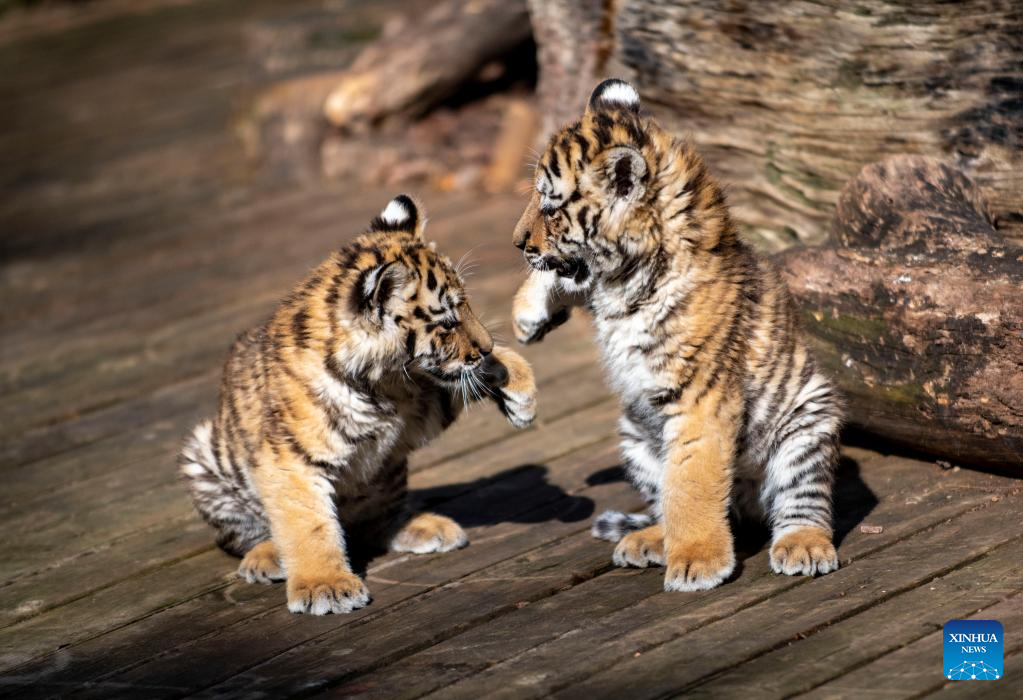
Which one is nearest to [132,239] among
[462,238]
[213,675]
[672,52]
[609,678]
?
[462,238]

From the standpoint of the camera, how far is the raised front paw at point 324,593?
12.9 feet

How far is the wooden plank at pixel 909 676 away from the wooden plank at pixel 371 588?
138 centimetres

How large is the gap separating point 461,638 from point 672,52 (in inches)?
121

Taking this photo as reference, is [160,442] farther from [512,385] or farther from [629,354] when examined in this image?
[629,354]

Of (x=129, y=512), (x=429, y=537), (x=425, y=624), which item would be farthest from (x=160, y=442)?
(x=425, y=624)

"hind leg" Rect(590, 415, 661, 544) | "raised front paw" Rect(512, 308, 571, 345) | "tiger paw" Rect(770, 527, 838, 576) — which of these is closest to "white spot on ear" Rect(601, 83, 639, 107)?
"raised front paw" Rect(512, 308, 571, 345)

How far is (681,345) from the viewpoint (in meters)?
4.04

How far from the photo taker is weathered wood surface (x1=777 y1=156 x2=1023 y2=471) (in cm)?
422

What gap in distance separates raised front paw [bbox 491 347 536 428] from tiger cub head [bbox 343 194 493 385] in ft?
0.56

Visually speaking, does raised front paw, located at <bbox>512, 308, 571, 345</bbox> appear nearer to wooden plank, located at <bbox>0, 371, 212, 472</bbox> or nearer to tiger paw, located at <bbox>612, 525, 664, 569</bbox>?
tiger paw, located at <bbox>612, 525, 664, 569</bbox>

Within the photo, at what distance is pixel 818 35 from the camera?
5285 mm

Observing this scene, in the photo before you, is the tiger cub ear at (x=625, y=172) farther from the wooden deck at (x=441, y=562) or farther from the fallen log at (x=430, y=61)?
the fallen log at (x=430, y=61)

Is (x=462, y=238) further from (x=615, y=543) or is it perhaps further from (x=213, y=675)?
(x=213, y=675)

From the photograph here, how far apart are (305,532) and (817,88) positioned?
282cm
